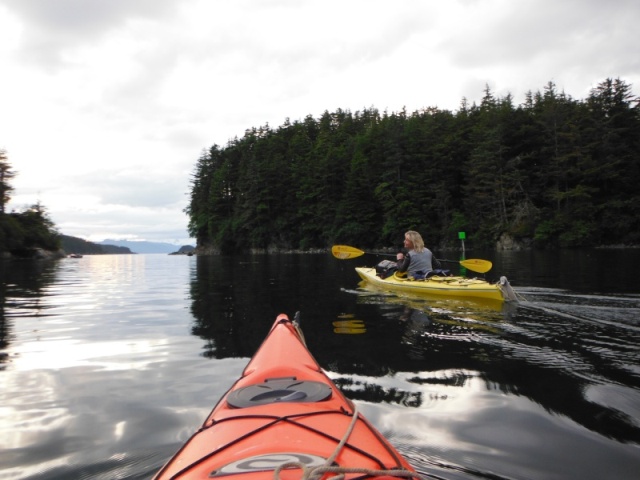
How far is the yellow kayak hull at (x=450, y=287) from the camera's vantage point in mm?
8703

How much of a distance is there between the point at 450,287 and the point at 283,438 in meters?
8.10

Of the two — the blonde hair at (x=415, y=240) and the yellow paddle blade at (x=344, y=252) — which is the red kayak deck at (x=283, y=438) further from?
the yellow paddle blade at (x=344, y=252)

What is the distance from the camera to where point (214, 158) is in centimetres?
7625

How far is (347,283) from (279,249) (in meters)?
42.5

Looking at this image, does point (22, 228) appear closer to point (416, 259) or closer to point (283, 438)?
point (416, 259)

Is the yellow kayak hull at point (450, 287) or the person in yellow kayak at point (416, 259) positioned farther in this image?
the person in yellow kayak at point (416, 259)

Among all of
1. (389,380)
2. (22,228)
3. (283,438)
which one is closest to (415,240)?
(389,380)

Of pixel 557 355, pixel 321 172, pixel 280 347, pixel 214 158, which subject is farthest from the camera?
pixel 214 158

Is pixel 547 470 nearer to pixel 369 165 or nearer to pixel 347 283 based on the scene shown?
pixel 347 283

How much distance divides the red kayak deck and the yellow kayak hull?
6.80m

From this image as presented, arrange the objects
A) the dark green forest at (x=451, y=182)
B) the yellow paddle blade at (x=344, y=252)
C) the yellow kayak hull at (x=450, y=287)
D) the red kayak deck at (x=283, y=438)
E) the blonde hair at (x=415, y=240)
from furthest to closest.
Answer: the dark green forest at (x=451, y=182), the yellow paddle blade at (x=344, y=252), the blonde hair at (x=415, y=240), the yellow kayak hull at (x=450, y=287), the red kayak deck at (x=283, y=438)

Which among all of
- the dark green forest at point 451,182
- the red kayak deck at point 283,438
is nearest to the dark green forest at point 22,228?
the dark green forest at point 451,182

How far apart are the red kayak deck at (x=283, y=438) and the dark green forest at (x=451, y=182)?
129 feet

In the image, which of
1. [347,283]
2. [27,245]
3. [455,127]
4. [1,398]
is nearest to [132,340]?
[1,398]
